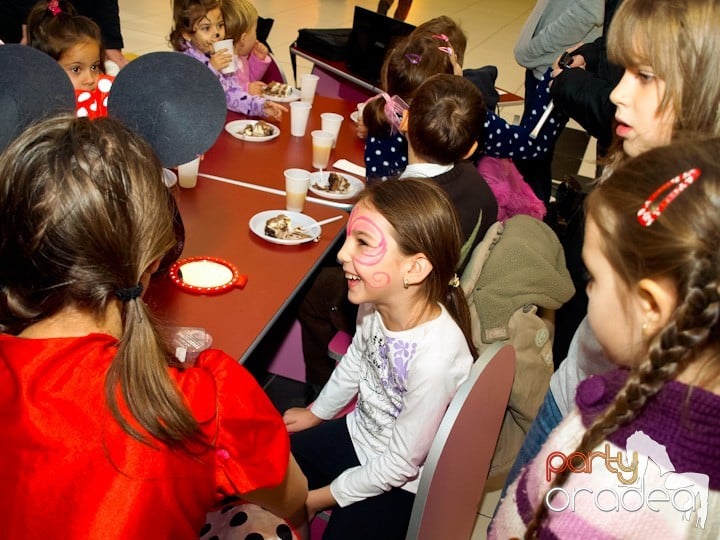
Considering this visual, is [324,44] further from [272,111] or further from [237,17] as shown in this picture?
[272,111]

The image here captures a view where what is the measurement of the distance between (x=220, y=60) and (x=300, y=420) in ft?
5.92

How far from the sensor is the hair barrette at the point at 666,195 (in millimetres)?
796

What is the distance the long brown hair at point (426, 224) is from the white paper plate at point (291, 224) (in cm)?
33

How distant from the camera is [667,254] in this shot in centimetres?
79

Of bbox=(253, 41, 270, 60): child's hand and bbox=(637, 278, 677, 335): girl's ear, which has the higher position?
bbox=(637, 278, 677, 335): girl's ear

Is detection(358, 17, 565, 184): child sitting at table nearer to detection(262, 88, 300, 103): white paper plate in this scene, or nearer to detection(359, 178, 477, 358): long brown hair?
detection(262, 88, 300, 103): white paper plate

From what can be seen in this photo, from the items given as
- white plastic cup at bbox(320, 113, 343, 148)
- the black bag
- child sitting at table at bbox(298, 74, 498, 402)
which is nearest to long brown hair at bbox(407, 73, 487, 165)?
child sitting at table at bbox(298, 74, 498, 402)

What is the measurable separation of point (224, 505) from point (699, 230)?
3.46ft

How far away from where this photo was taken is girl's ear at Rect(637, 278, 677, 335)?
81cm

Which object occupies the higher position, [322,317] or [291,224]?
[291,224]

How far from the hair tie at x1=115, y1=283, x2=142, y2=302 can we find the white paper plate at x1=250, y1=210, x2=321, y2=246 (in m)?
0.88

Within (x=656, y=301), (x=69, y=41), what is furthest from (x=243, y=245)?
(x=656, y=301)

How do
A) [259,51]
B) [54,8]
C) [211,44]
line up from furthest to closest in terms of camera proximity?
[259,51], [211,44], [54,8]

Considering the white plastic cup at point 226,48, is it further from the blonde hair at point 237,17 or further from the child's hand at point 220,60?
the blonde hair at point 237,17
